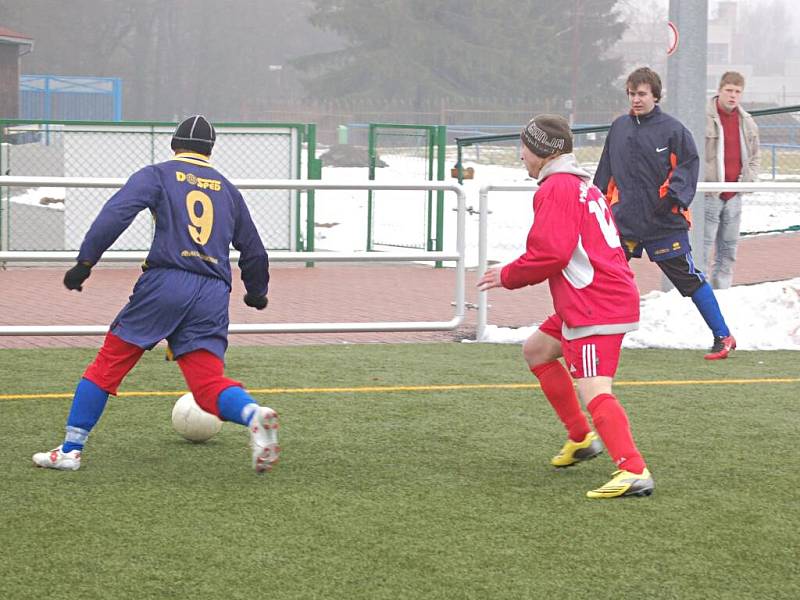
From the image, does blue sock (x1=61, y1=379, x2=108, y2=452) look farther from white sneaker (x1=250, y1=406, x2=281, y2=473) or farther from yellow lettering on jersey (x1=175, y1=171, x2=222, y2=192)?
yellow lettering on jersey (x1=175, y1=171, x2=222, y2=192)

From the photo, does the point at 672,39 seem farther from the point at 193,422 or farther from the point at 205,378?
the point at 205,378

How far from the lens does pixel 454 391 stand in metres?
7.65

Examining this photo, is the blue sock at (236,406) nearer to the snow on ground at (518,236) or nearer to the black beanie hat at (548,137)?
the black beanie hat at (548,137)

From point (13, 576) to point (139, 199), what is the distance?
68.3 inches

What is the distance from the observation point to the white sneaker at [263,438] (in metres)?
5.00

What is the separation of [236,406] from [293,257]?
414cm

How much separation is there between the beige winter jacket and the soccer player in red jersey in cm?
551

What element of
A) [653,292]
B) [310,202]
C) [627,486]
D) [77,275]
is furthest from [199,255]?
[310,202]

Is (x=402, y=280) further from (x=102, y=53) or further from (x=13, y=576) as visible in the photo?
(x=102, y=53)

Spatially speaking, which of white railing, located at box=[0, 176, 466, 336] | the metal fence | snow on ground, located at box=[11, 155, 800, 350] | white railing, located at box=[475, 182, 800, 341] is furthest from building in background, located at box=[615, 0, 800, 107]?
white railing, located at box=[0, 176, 466, 336]

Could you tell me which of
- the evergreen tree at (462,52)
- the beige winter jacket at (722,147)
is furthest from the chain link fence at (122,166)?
the evergreen tree at (462,52)

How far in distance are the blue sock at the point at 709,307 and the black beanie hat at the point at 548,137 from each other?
12.6ft

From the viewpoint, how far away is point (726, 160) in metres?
10.4

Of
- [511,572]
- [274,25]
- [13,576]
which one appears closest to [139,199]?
[13,576]
